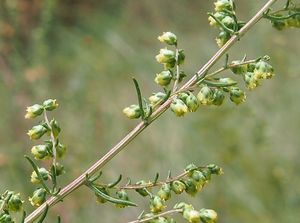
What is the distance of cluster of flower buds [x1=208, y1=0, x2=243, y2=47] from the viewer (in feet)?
4.51

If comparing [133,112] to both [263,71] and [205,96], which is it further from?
[263,71]

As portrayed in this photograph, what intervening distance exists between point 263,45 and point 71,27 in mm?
1638

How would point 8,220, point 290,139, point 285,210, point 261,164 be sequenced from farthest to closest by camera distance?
point 290,139 < point 261,164 < point 285,210 < point 8,220

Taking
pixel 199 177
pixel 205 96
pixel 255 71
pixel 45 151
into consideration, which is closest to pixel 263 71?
pixel 255 71

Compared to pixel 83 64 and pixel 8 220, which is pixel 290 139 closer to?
pixel 83 64

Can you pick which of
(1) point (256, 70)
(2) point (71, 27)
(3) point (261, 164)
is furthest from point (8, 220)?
(2) point (71, 27)

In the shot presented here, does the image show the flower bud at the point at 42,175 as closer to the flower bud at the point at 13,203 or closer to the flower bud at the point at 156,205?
the flower bud at the point at 13,203

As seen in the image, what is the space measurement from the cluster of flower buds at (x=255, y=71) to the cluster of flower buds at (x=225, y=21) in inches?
2.6

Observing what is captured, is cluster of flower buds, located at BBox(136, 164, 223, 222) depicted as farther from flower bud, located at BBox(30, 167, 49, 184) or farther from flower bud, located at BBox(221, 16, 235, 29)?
flower bud, located at BBox(221, 16, 235, 29)

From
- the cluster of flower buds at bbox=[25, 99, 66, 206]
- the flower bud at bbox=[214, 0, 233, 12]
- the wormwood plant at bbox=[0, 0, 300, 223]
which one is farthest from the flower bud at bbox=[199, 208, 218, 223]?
the flower bud at bbox=[214, 0, 233, 12]

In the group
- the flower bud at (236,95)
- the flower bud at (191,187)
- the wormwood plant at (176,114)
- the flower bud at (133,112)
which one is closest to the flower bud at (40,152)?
the wormwood plant at (176,114)

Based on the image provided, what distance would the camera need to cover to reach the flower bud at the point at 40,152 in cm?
135

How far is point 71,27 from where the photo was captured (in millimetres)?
5223

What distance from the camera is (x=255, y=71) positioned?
1.35 metres
